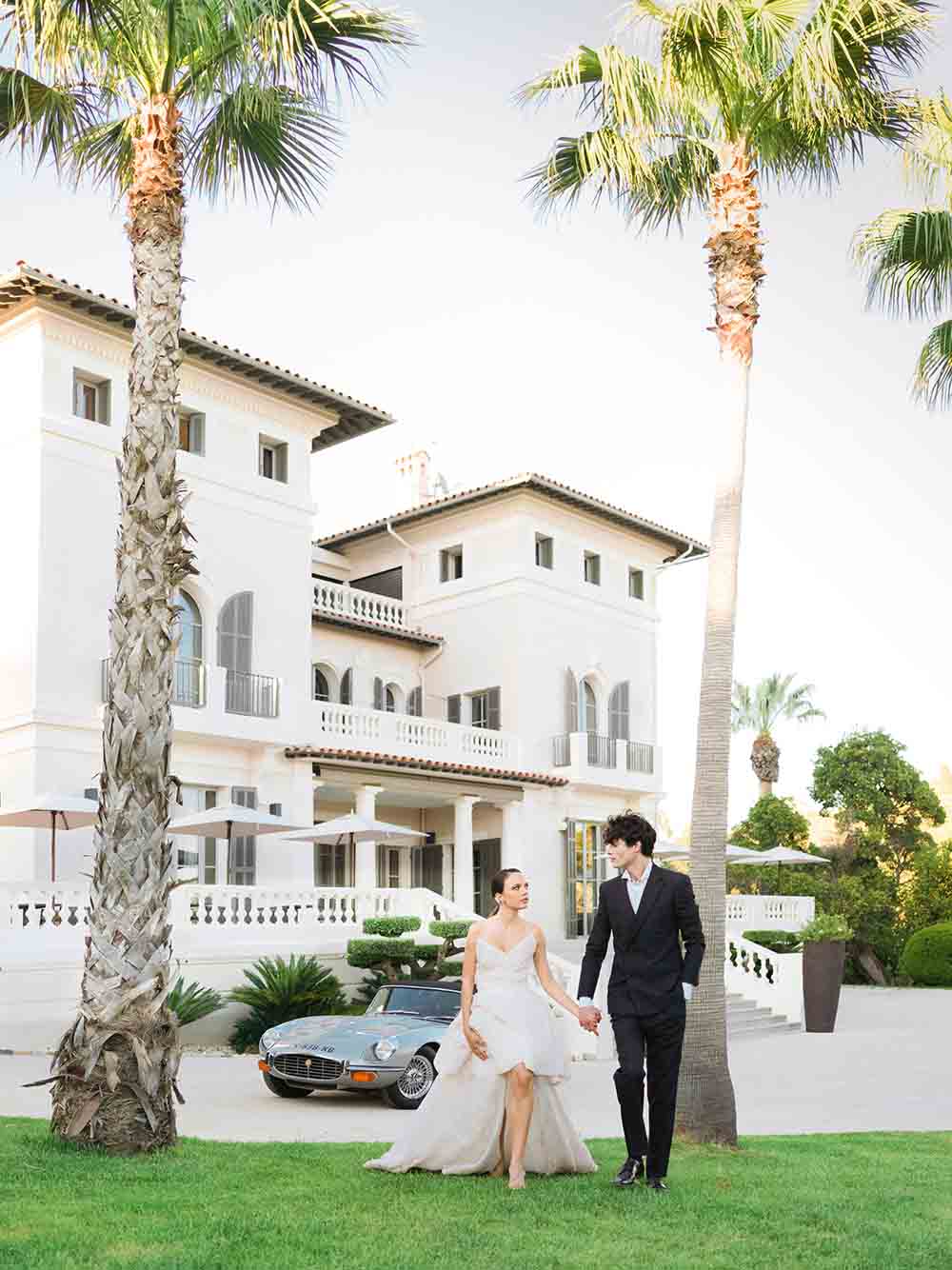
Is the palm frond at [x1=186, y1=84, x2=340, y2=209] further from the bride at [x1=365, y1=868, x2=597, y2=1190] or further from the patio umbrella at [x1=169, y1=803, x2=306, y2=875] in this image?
the patio umbrella at [x1=169, y1=803, x2=306, y2=875]

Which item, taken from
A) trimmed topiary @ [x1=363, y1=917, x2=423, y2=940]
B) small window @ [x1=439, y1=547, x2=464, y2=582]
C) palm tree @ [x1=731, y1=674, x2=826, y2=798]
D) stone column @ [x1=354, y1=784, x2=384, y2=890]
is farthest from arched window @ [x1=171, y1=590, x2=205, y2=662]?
palm tree @ [x1=731, y1=674, x2=826, y2=798]

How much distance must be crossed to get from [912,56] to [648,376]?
7981mm

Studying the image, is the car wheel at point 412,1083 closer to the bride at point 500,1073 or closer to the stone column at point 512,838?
the bride at point 500,1073

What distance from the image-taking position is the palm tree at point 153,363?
9312 millimetres

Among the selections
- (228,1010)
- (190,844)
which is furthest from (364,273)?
(190,844)

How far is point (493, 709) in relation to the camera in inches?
1351

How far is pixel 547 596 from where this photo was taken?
1373 inches

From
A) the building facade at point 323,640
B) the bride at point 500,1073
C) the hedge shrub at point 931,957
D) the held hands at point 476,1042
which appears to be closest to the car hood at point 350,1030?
the bride at point 500,1073

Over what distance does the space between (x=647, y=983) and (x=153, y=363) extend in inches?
219

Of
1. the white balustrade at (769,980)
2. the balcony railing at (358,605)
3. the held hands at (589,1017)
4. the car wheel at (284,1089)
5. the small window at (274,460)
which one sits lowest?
the white balustrade at (769,980)

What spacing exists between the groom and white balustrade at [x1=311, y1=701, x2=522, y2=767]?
836 inches

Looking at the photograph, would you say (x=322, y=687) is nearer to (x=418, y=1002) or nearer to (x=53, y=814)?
(x=53, y=814)

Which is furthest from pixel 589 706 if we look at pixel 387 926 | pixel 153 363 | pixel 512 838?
pixel 153 363

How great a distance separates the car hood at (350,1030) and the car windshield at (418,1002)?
13 centimetres
